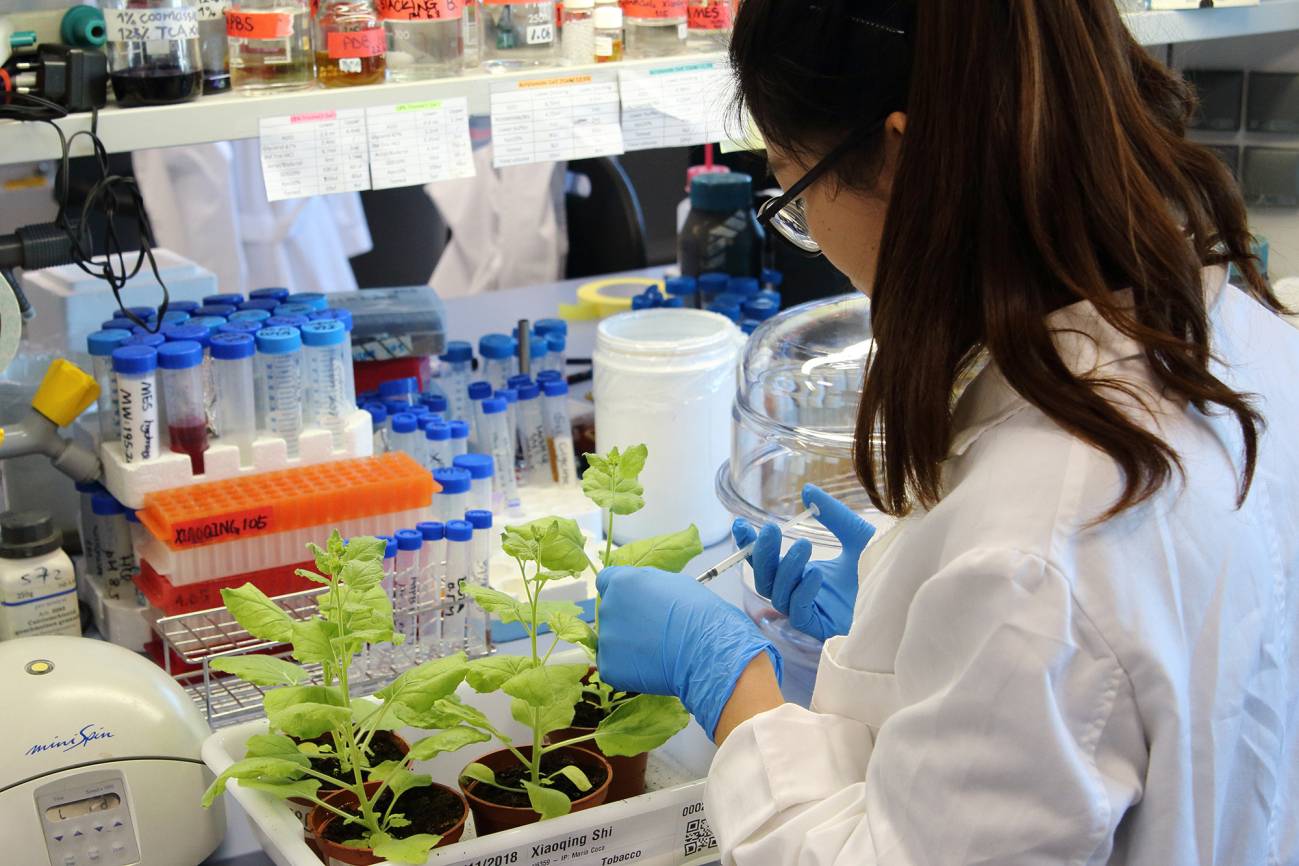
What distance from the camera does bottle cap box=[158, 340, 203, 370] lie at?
140 cm

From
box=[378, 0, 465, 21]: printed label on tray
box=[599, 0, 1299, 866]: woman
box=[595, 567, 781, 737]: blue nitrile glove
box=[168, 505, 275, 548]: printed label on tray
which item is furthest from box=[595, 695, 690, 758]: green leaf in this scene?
box=[378, 0, 465, 21]: printed label on tray

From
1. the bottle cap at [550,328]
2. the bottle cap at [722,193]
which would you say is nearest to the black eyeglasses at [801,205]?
the bottle cap at [550,328]

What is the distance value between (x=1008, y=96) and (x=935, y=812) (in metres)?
0.43

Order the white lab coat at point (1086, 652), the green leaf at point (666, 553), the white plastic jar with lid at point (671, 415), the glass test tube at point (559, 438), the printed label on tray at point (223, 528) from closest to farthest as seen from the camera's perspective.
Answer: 1. the white lab coat at point (1086, 652)
2. the green leaf at point (666, 553)
3. the printed label on tray at point (223, 528)
4. the white plastic jar with lid at point (671, 415)
5. the glass test tube at point (559, 438)

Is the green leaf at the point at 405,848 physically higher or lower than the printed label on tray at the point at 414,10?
lower

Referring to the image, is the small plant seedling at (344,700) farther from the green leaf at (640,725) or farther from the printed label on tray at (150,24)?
the printed label on tray at (150,24)

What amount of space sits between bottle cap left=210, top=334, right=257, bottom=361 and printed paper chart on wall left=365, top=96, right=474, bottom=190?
23cm

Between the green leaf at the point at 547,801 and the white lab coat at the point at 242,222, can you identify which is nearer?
the green leaf at the point at 547,801

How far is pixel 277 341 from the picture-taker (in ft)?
4.79

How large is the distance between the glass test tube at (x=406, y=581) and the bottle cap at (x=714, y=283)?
953 mm

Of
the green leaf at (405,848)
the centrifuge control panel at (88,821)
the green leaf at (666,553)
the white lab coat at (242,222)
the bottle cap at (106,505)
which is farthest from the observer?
the white lab coat at (242,222)

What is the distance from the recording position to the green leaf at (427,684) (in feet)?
3.39

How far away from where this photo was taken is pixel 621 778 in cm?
117

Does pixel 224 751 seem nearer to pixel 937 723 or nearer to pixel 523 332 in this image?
pixel 937 723
